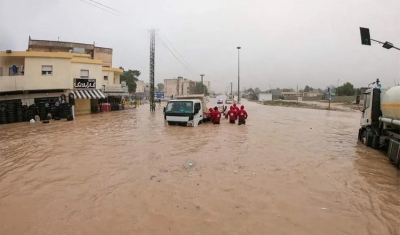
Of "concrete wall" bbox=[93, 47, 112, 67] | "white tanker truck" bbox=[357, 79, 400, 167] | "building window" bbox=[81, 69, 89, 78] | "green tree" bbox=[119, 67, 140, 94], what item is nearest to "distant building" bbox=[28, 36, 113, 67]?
"concrete wall" bbox=[93, 47, 112, 67]

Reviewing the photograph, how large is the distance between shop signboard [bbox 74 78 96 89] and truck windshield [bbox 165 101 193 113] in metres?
12.8

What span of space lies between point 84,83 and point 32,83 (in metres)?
4.84

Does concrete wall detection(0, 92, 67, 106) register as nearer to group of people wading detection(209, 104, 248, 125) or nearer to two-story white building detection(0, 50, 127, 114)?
two-story white building detection(0, 50, 127, 114)

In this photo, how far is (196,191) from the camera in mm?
5426

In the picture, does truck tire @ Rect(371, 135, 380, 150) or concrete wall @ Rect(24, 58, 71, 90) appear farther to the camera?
concrete wall @ Rect(24, 58, 71, 90)

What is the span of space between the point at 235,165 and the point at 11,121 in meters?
18.7

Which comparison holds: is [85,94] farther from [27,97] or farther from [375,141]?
[375,141]

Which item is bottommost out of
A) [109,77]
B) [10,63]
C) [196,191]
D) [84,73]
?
[196,191]

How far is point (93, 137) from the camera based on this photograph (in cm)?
1263

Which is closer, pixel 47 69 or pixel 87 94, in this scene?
pixel 47 69

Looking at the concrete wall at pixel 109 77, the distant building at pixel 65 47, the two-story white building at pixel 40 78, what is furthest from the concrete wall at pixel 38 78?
the distant building at pixel 65 47

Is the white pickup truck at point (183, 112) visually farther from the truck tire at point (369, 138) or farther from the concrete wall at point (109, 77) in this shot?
the concrete wall at point (109, 77)

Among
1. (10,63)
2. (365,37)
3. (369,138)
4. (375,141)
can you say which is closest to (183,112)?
(369,138)

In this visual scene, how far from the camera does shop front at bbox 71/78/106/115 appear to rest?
79.4ft
